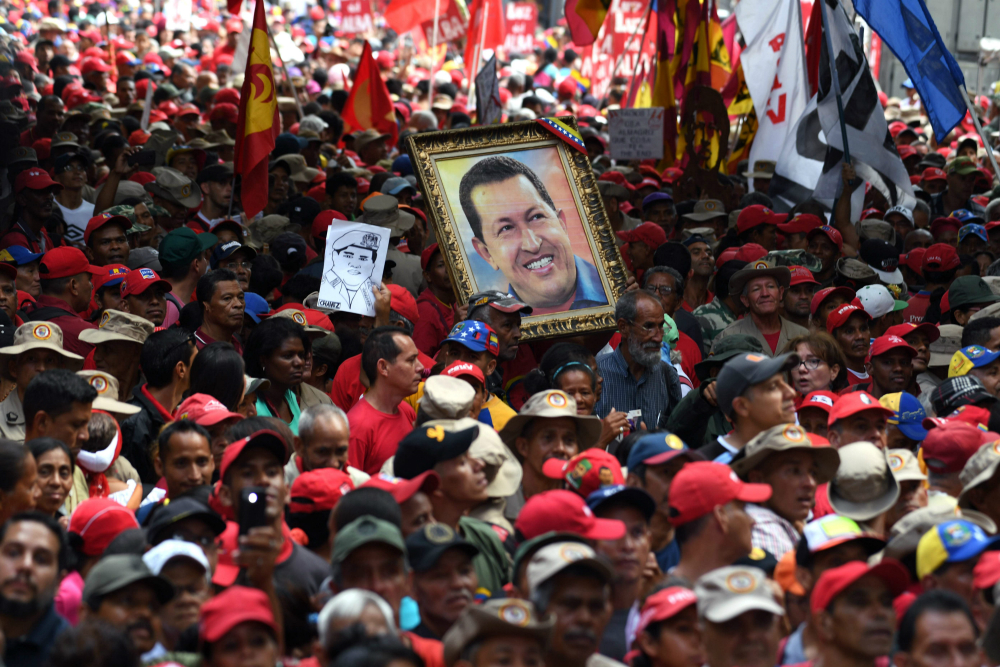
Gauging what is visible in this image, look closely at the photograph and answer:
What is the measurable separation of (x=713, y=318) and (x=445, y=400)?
3.38 m

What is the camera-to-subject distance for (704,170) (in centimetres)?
1280

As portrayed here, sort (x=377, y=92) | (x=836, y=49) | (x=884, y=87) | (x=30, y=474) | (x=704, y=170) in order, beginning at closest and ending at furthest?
(x=30, y=474) → (x=836, y=49) → (x=704, y=170) → (x=377, y=92) → (x=884, y=87)

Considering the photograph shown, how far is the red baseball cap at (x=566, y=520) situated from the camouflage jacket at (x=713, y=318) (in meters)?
3.98

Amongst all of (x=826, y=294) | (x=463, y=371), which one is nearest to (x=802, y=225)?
(x=826, y=294)

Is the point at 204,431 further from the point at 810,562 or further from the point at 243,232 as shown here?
the point at 243,232

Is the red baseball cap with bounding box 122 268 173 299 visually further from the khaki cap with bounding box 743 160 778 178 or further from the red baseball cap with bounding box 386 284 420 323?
the khaki cap with bounding box 743 160 778 178

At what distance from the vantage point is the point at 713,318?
28.5 ft

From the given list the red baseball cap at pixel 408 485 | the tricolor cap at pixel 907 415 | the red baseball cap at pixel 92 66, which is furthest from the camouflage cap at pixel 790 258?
the red baseball cap at pixel 92 66

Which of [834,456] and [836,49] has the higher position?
[836,49]

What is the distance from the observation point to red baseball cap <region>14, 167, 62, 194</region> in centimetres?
942

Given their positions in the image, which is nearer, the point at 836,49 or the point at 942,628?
the point at 942,628

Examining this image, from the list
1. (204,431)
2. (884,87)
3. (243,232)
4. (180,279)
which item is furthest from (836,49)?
(884,87)

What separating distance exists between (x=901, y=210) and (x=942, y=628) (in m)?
8.49

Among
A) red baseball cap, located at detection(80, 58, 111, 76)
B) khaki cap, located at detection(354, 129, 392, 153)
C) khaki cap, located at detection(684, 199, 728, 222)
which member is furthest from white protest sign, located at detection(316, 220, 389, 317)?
red baseball cap, located at detection(80, 58, 111, 76)
